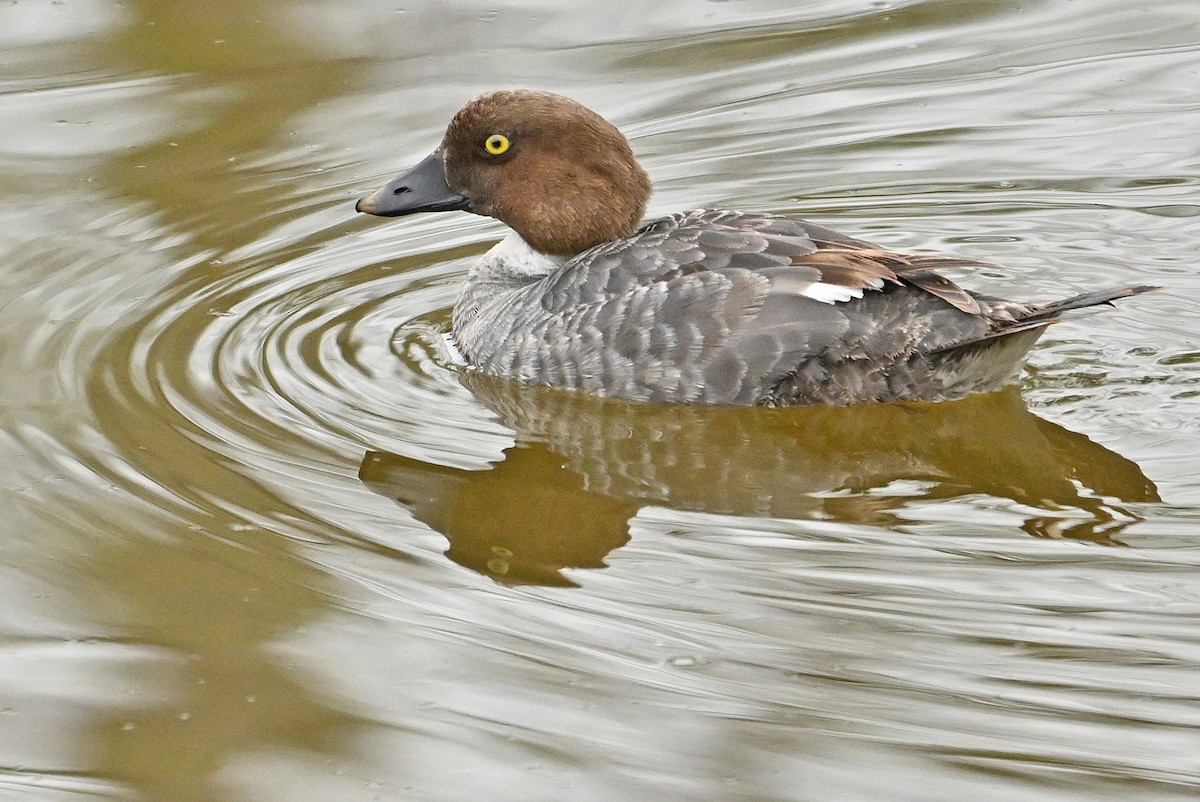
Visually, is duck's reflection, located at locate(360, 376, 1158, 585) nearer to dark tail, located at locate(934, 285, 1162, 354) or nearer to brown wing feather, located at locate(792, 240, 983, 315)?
dark tail, located at locate(934, 285, 1162, 354)

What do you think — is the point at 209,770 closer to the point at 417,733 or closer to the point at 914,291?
the point at 417,733

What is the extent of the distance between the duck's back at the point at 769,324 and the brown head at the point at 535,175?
1.42 feet

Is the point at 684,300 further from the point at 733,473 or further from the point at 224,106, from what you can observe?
the point at 224,106

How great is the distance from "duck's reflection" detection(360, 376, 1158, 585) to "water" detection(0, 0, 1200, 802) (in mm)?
23

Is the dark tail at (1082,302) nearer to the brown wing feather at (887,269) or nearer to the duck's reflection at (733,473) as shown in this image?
the brown wing feather at (887,269)

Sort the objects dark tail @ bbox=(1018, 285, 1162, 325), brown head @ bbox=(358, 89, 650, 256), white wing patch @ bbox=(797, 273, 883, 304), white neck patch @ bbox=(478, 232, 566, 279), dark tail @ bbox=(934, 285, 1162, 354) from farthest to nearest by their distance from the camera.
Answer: white neck patch @ bbox=(478, 232, 566, 279) < brown head @ bbox=(358, 89, 650, 256) < white wing patch @ bbox=(797, 273, 883, 304) < dark tail @ bbox=(934, 285, 1162, 354) < dark tail @ bbox=(1018, 285, 1162, 325)

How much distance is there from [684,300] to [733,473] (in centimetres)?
91

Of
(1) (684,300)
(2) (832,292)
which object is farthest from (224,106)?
(2) (832,292)

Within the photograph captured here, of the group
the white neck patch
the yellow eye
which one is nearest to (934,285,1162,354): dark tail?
the white neck patch

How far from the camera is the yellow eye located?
776 cm

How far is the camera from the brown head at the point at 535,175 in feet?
25.2

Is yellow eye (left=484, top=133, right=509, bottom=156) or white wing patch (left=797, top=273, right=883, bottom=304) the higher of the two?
yellow eye (left=484, top=133, right=509, bottom=156)

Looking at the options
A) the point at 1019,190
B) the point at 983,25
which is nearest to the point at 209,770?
the point at 1019,190

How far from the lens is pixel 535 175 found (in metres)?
7.80
